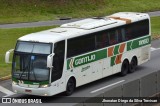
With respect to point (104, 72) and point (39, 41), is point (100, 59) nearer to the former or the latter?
point (104, 72)

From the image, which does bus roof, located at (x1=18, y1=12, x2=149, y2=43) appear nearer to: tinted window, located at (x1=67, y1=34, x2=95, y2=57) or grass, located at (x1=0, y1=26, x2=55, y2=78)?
tinted window, located at (x1=67, y1=34, x2=95, y2=57)

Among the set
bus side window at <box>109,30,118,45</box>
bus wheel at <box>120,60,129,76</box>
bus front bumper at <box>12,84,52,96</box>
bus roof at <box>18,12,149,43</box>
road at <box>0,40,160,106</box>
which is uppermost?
bus roof at <box>18,12,149,43</box>

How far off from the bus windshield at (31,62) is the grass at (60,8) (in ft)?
113

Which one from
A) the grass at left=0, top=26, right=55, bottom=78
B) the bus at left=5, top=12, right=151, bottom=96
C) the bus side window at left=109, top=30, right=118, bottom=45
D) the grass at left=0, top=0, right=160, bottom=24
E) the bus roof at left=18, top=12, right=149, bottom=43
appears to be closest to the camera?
the bus at left=5, top=12, right=151, bottom=96

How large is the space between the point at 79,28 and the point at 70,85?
305cm

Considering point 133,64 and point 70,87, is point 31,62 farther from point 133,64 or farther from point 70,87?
point 133,64

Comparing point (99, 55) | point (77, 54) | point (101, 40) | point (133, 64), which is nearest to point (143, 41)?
point (133, 64)

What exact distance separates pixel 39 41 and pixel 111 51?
5193 millimetres

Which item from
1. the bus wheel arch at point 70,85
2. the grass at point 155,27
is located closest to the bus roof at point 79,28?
the bus wheel arch at point 70,85

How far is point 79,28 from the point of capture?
23172mm

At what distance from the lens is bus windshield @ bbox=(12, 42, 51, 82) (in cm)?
2042

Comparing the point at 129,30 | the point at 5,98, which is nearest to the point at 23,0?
the point at 129,30

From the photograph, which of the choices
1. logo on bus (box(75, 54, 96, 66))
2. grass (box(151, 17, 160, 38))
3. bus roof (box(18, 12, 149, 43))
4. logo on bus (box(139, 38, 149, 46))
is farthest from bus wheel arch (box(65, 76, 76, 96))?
grass (box(151, 17, 160, 38))

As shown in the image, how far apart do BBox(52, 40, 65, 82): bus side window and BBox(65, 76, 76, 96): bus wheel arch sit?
35.3 inches
